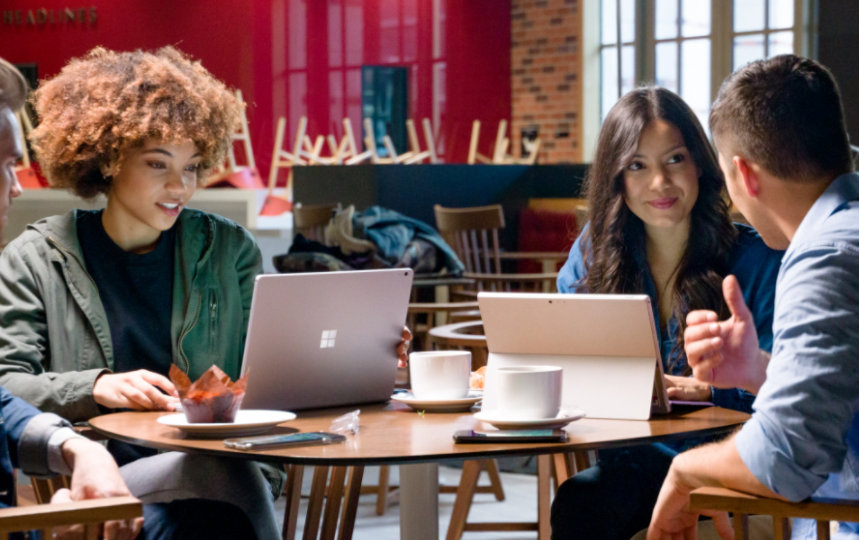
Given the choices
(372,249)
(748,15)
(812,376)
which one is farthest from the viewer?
(748,15)

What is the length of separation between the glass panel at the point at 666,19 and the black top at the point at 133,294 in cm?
862

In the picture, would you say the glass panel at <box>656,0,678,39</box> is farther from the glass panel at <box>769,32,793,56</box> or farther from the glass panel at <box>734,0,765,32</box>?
the glass panel at <box>769,32,793,56</box>

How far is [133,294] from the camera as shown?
2.21 metres

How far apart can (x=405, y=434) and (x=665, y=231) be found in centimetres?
93

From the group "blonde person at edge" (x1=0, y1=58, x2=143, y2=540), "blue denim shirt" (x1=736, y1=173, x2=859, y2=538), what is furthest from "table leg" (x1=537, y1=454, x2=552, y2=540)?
"blue denim shirt" (x1=736, y1=173, x2=859, y2=538)

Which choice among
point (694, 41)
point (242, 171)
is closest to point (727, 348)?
point (242, 171)

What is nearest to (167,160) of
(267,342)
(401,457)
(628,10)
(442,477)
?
(267,342)

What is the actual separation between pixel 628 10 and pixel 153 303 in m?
8.85

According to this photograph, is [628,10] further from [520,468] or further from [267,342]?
[267,342]

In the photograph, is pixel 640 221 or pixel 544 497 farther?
pixel 544 497

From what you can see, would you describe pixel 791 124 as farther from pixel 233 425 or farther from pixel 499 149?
pixel 499 149

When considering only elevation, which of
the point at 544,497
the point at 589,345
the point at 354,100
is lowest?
the point at 544,497

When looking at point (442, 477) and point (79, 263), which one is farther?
point (442, 477)

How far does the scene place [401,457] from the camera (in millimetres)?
1449
